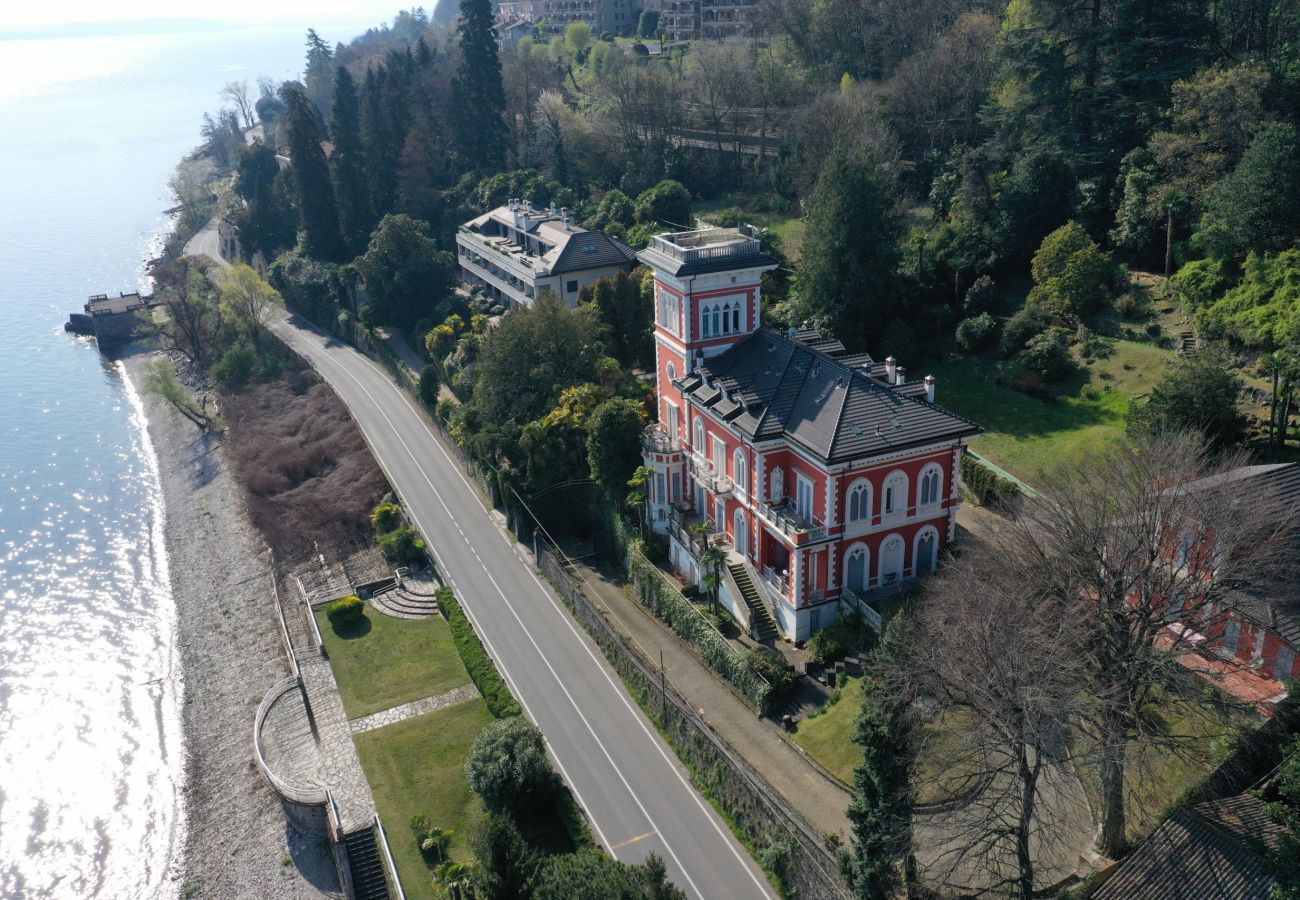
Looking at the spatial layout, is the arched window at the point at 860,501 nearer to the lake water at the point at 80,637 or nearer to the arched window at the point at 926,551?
the arched window at the point at 926,551

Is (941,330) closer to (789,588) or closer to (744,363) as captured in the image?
(744,363)

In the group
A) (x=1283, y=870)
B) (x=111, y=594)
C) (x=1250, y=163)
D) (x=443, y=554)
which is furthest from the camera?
(x=111, y=594)

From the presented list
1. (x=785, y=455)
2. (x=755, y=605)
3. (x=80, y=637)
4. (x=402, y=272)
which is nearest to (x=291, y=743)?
(x=80, y=637)

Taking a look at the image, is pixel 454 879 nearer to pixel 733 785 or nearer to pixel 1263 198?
pixel 733 785

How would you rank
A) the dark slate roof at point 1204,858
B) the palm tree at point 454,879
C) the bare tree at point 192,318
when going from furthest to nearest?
the bare tree at point 192,318
the palm tree at point 454,879
the dark slate roof at point 1204,858

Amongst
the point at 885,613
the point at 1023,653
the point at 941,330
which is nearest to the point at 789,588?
the point at 885,613

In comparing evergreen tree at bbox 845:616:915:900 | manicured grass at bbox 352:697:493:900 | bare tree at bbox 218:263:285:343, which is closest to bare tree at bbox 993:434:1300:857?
evergreen tree at bbox 845:616:915:900

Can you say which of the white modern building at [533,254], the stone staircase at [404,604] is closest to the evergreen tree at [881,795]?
the stone staircase at [404,604]
